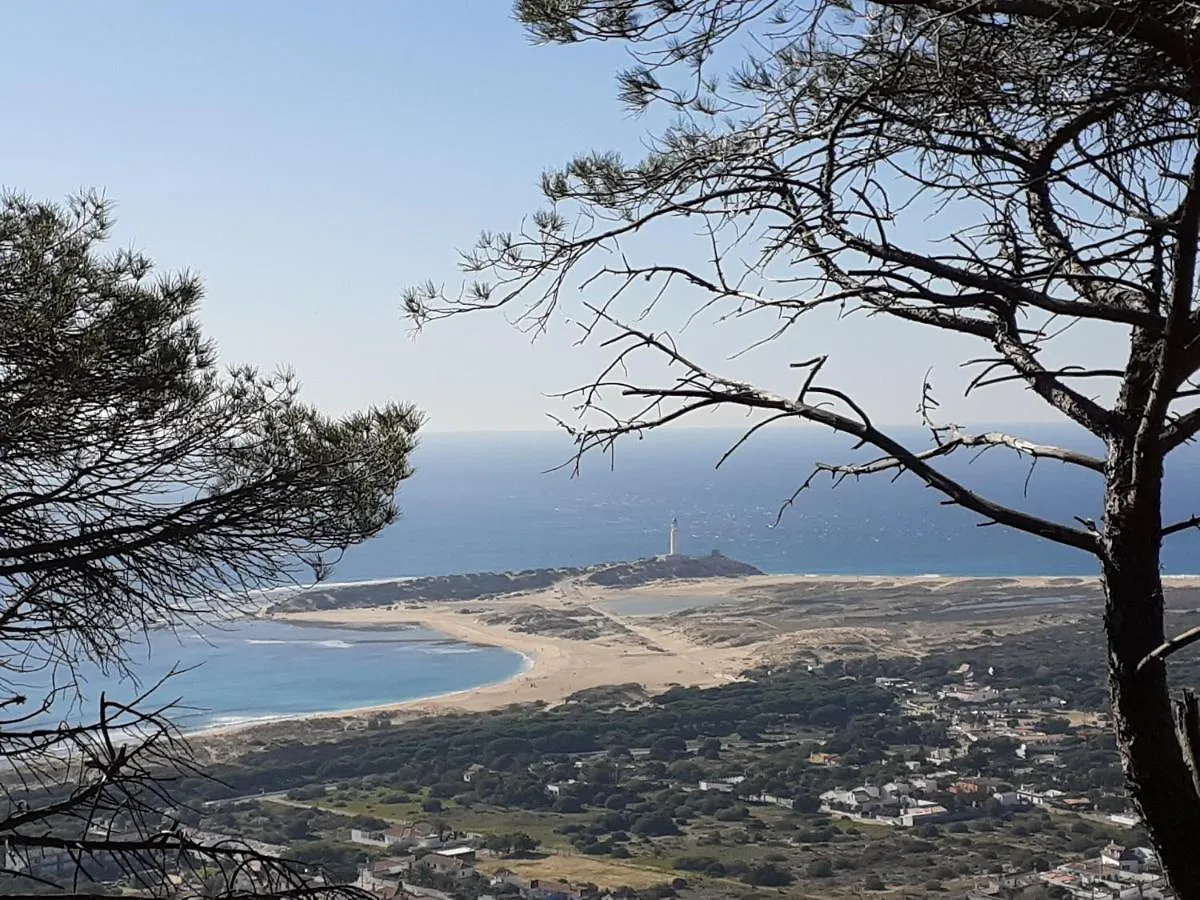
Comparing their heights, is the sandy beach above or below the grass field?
above

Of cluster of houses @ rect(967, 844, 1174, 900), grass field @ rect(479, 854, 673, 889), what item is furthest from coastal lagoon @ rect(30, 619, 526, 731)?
cluster of houses @ rect(967, 844, 1174, 900)

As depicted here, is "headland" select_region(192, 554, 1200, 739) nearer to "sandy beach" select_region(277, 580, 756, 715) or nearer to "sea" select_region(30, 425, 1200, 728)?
"sandy beach" select_region(277, 580, 756, 715)

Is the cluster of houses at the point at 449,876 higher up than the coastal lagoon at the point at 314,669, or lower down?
lower down

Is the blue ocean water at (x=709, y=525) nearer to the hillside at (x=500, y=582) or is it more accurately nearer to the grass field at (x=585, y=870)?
the hillside at (x=500, y=582)

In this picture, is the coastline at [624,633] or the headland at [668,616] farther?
the headland at [668,616]

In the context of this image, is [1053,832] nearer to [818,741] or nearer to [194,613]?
[818,741]

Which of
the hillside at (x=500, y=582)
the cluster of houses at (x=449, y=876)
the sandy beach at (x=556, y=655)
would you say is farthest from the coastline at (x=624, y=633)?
the cluster of houses at (x=449, y=876)

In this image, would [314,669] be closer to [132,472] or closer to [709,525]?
[132,472]

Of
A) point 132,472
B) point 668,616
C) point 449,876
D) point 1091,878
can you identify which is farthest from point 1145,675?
point 668,616
